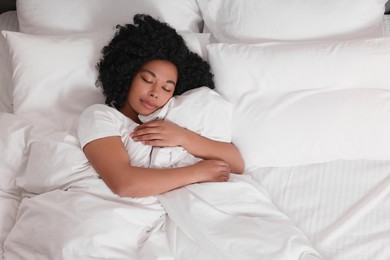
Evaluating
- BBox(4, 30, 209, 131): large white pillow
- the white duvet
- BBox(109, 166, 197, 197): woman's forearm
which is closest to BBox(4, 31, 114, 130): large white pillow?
BBox(4, 30, 209, 131): large white pillow

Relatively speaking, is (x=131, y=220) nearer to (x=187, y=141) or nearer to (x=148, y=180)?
(x=148, y=180)

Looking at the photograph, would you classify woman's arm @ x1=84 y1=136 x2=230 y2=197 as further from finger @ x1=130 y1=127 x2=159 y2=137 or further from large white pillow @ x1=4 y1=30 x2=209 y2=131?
large white pillow @ x1=4 y1=30 x2=209 y2=131

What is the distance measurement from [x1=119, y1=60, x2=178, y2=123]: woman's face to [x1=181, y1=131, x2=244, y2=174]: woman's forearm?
0.45 feet

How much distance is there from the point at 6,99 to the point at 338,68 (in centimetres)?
114

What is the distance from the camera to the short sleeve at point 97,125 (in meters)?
1.42

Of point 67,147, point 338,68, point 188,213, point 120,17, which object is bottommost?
point 188,213

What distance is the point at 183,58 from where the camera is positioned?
160 cm

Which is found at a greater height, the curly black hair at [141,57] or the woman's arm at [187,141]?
the curly black hair at [141,57]

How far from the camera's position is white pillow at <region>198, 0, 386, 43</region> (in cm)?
173

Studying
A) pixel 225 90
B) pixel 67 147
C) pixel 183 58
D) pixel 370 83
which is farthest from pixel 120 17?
pixel 370 83

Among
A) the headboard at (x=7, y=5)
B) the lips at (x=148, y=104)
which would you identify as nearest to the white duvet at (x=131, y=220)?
the lips at (x=148, y=104)

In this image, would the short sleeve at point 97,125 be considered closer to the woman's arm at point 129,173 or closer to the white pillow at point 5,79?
the woman's arm at point 129,173

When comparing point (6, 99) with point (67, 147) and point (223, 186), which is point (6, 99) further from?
point (223, 186)

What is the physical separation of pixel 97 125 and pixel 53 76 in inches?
13.7
